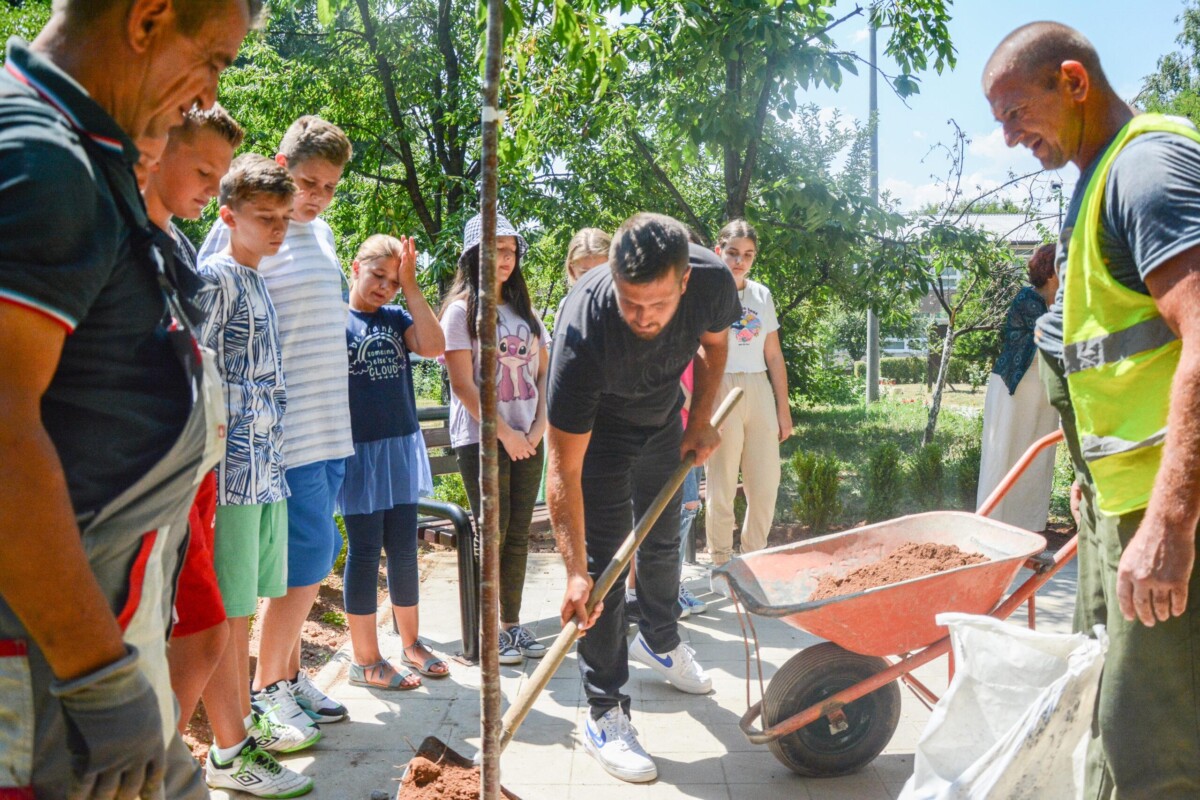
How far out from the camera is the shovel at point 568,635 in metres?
2.68

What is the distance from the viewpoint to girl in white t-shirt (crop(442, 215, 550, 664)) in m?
4.20

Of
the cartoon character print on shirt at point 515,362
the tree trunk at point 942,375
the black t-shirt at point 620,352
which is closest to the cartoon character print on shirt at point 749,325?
the cartoon character print on shirt at point 515,362

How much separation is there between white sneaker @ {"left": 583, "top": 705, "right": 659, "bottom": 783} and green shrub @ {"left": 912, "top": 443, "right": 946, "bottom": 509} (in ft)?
16.9

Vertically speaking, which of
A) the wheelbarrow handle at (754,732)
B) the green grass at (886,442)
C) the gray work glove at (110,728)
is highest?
the gray work glove at (110,728)

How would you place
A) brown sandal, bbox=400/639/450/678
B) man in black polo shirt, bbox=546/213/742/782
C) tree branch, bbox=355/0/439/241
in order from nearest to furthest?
man in black polo shirt, bbox=546/213/742/782 → brown sandal, bbox=400/639/450/678 → tree branch, bbox=355/0/439/241

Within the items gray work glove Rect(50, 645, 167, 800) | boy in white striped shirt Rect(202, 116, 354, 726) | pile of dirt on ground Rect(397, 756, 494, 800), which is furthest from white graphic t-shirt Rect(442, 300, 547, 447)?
gray work glove Rect(50, 645, 167, 800)

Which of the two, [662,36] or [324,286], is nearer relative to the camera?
[324,286]

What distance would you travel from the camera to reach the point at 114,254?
1226 mm

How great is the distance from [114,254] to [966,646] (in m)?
2.09

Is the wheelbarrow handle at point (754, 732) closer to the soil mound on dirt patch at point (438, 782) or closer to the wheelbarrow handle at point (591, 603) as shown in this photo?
the wheelbarrow handle at point (591, 603)

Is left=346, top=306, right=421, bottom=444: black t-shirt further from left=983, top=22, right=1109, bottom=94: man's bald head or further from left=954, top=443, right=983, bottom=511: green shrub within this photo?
left=954, top=443, right=983, bottom=511: green shrub

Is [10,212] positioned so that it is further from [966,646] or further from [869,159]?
[869,159]

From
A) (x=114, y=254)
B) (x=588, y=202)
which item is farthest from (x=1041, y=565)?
(x=588, y=202)

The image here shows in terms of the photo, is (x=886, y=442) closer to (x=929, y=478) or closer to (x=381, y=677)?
(x=929, y=478)
